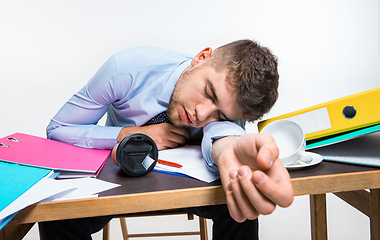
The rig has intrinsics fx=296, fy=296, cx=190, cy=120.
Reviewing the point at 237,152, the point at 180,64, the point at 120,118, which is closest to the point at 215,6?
the point at 180,64

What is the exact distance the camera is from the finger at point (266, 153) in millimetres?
436

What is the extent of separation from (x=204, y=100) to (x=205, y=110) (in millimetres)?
39

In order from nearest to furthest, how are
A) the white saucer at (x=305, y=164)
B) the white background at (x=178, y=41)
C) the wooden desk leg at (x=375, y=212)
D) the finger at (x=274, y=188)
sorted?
the finger at (x=274, y=188) < the white saucer at (x=305, y=164) < the wooden desk leg at (x=375, y=212) < the white background at (x=178, y=41)

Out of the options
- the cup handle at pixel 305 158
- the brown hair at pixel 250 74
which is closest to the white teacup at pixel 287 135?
the cup handle at pixel 305 158

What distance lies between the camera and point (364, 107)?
72 centimetres

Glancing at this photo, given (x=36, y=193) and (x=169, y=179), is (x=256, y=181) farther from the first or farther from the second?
(x=36, y=193)

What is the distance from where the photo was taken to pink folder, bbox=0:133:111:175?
683 mm

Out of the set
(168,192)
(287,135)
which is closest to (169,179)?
(168,192)

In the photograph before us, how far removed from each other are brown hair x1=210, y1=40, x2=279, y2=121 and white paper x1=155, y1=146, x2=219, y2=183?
0.75 ft

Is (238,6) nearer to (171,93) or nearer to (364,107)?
(171,93)

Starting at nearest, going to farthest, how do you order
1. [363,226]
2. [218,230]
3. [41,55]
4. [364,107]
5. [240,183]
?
[240,183] → [364,107] → [218,230] → [363,226] → [41,55]

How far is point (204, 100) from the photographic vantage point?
3.17ft

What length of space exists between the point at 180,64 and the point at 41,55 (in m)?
1.27

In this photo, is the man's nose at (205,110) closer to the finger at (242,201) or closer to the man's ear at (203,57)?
the man's ear at (203,57)
